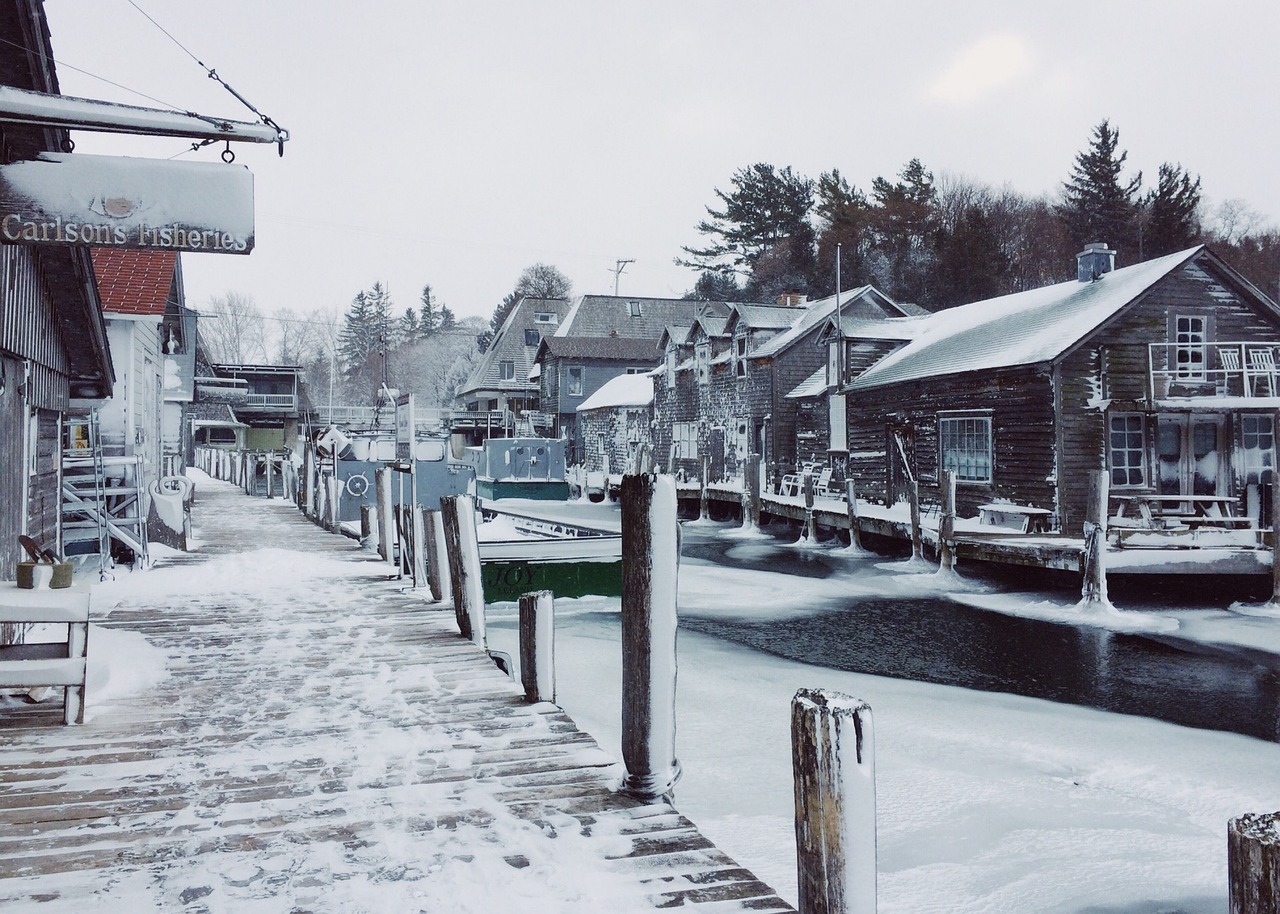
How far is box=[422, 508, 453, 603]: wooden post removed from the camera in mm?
9602

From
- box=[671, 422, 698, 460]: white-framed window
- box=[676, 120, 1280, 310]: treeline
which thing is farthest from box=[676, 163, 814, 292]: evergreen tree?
box=[671, 422, 698, 460]: white-framed window

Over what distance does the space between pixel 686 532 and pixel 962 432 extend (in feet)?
33.6

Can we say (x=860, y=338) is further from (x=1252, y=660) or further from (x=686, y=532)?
(x=1252, y=660)

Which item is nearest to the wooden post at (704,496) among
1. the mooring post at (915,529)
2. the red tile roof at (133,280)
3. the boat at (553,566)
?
the mooring post at (915,529)

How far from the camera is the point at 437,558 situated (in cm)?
967

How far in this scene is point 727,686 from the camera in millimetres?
11742

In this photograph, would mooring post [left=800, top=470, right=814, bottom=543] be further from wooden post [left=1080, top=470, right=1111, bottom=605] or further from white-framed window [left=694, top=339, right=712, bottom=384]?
white-framed window [left=694, top=339, right=712, bottom=384]

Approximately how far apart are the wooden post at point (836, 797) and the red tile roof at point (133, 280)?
1609 cm

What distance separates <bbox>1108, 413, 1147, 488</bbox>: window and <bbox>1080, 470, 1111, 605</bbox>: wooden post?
616 cm

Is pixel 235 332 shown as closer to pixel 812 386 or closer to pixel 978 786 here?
pixel 812 386

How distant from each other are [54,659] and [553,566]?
1013cm

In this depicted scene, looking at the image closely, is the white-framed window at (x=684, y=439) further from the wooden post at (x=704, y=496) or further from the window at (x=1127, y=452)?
the window at (x=1127, y=452)

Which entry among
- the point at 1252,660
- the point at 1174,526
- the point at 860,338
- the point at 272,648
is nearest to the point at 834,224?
the point at 860,338

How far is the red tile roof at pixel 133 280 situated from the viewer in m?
16.8
